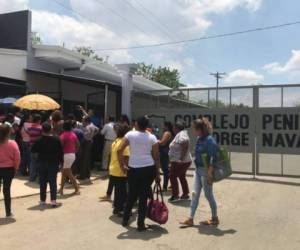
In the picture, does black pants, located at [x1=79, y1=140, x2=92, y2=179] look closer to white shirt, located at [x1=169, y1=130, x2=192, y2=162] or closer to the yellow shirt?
white shirt, located at [x1=169, y1=130, x2=192, y2=162]

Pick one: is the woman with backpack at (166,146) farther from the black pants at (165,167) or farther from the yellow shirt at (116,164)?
the yellow shirt at (116,164)

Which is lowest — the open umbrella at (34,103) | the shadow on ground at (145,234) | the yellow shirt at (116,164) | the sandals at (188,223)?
the shadow on ground at (145,234)

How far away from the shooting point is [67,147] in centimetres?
1000

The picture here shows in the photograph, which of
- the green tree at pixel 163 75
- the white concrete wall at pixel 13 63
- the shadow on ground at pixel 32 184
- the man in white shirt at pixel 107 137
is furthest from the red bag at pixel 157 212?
the green tree at pixel 163 75

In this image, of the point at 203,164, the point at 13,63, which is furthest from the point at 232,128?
the point at 13,63

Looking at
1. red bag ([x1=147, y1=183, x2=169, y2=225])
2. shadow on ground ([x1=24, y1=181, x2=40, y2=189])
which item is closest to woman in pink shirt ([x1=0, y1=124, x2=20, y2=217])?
red bag ([x1=147, y1=183, x2=169, y2=225])

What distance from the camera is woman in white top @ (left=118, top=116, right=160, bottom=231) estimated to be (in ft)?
23.6

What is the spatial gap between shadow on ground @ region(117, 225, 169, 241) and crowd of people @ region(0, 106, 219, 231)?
13cm

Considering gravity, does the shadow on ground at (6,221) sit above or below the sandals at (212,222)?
below

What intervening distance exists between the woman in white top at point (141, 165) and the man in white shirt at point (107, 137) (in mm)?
5842

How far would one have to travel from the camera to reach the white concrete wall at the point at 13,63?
15.1 metres

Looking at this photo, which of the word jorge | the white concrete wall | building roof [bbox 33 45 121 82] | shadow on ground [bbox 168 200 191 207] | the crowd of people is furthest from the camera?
building roof [bbox 33 45 121 82]

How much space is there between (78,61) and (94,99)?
332cm

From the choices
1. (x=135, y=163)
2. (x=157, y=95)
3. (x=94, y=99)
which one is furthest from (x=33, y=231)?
(x=94, y=99)
